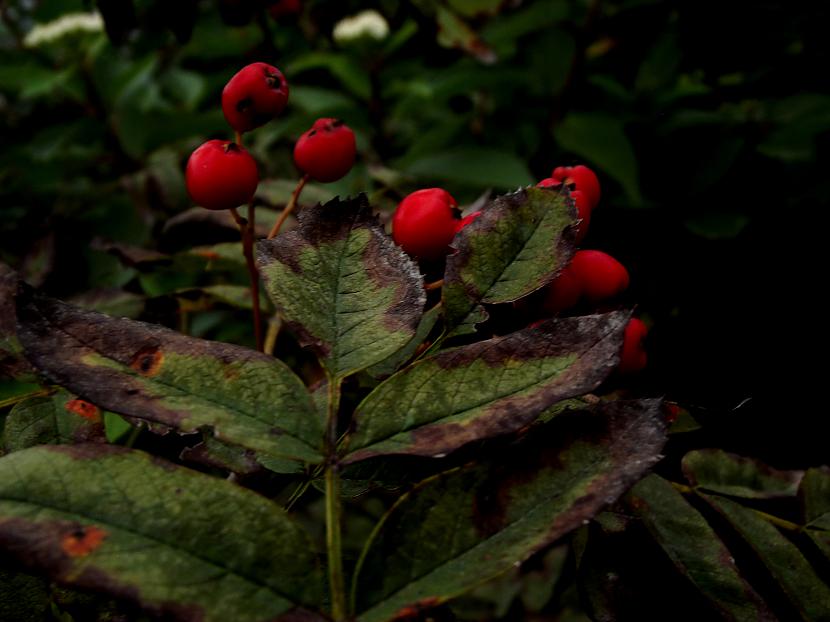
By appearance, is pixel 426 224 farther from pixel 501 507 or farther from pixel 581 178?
pixel 501 507

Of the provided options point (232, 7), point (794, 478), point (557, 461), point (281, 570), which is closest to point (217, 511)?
point (281, 570)

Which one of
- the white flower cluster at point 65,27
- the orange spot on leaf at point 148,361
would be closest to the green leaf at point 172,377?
the orange spot on leaf at point 148,361

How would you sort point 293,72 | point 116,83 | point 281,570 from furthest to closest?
point 293,72 → point 116,83 → point 281,570

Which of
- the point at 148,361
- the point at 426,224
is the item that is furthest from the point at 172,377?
the point at 426,224

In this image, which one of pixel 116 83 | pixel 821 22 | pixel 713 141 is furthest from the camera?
pixel 116 83

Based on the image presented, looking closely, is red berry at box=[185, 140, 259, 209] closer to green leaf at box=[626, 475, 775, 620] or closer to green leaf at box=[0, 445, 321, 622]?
green leaf at box=[0, 445, 321, 622]

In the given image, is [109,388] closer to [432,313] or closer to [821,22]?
[432,313]

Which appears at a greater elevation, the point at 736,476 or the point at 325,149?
the point at 325,149
